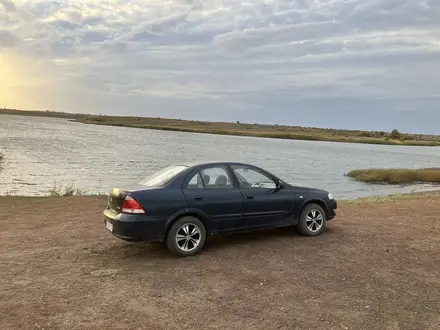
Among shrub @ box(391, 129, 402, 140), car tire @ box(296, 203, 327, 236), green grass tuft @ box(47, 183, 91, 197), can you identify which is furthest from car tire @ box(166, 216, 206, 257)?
shrub @ box(391, 129, 402, 140)

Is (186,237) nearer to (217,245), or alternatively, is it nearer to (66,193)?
(217,245)

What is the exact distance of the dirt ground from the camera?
5.27m

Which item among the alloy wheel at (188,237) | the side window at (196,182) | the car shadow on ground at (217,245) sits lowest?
the car shadow on ground at (217,245)

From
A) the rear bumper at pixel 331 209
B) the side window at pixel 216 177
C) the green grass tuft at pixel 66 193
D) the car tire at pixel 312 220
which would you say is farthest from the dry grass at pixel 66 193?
the rear bumper at pixel 331 209

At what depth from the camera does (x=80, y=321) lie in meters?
5.13

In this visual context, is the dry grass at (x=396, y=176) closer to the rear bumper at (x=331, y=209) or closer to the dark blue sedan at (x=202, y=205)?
the rear bumper at (x=331, y=209)

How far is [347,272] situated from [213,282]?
215 centimetres

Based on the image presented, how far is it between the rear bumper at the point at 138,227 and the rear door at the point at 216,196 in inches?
26.2

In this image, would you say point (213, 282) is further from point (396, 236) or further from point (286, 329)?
point (396, 236)

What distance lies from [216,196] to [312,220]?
2.41 metres

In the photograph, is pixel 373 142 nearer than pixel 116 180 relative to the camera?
No

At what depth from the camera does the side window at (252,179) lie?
327 inches

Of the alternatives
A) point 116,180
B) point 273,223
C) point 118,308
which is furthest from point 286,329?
point 116,180

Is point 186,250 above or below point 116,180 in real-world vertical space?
above
